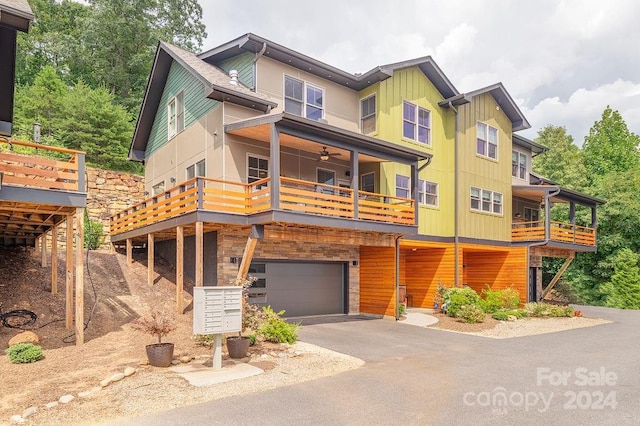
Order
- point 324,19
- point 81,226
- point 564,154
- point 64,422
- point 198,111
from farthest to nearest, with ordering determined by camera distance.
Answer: point 564,154 → point 324,19 → point 198,111 → point 81,226 → point 64,422

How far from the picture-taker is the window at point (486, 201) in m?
21.2

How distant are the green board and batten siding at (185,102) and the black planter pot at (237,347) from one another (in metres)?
8.54

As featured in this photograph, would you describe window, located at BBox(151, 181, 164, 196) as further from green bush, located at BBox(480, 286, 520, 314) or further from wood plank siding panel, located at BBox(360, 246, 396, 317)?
green bush, located at BBox(480, 286, 520, 314)

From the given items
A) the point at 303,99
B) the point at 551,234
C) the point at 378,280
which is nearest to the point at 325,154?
the point at 303,99

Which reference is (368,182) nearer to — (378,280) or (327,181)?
(327,181)

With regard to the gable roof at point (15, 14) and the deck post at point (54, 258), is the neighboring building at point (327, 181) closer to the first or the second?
the deck post at point (54, 258)

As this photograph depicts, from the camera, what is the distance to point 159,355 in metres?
8.46

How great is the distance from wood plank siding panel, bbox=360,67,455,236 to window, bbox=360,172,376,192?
28cm

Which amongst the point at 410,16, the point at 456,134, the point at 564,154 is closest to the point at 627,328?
the point at 456,134

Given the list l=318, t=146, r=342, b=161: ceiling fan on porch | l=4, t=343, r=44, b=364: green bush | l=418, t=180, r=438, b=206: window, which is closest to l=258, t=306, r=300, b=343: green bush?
l=4, t=343, r=44, b=364: green bush

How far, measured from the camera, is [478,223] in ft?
69.2

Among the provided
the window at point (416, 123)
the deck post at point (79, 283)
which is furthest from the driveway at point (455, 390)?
the window at point (416, 123)

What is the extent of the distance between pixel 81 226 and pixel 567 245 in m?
22.6

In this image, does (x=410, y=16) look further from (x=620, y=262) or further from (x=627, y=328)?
(x=620, y=262)
